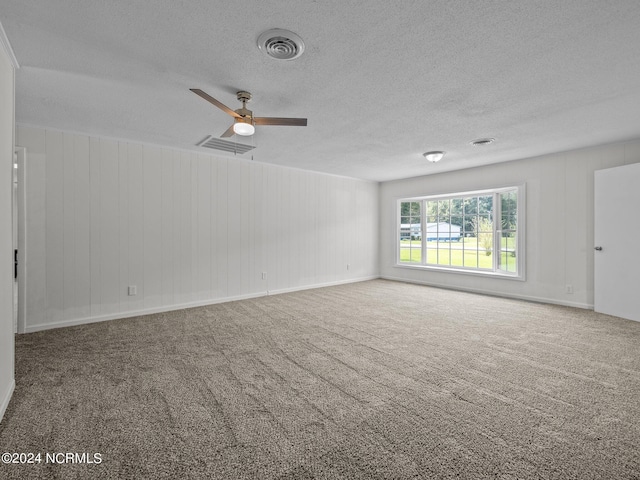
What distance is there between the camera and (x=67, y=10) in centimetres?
177

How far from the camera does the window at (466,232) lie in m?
5.51

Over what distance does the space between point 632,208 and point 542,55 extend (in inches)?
124

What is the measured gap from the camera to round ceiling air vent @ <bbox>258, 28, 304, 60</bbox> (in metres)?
1.98

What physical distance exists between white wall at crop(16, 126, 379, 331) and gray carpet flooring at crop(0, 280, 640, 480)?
622mm

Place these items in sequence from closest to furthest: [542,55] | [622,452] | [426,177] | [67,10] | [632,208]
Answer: [622,452], [67,10], [542,55], [632,208], [426,177]

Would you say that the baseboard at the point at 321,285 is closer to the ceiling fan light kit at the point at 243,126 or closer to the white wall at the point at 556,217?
the white wall at the point at 556,217

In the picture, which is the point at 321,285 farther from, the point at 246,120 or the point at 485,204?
the point at 246,120

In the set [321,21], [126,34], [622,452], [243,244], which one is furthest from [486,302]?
[126,34]

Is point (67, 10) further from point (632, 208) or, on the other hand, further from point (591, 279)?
point (591, 279)

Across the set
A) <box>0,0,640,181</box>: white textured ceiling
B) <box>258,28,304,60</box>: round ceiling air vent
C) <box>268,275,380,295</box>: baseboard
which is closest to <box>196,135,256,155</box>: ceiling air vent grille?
<box>0,0,640,181</box>: white textured ceiling

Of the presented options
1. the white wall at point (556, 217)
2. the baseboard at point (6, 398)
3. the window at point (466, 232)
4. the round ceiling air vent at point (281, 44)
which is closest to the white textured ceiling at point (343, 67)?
the round ceiling air vent at point (281, 44)

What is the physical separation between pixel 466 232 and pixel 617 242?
2325 mm

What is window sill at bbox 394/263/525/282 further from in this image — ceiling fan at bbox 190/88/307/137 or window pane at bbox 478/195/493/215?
ceiling fan at bbox 190/88/307/137

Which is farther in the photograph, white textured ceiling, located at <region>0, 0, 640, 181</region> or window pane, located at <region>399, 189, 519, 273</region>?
window pane, located at <region>399, 189, 519, 273</region>
